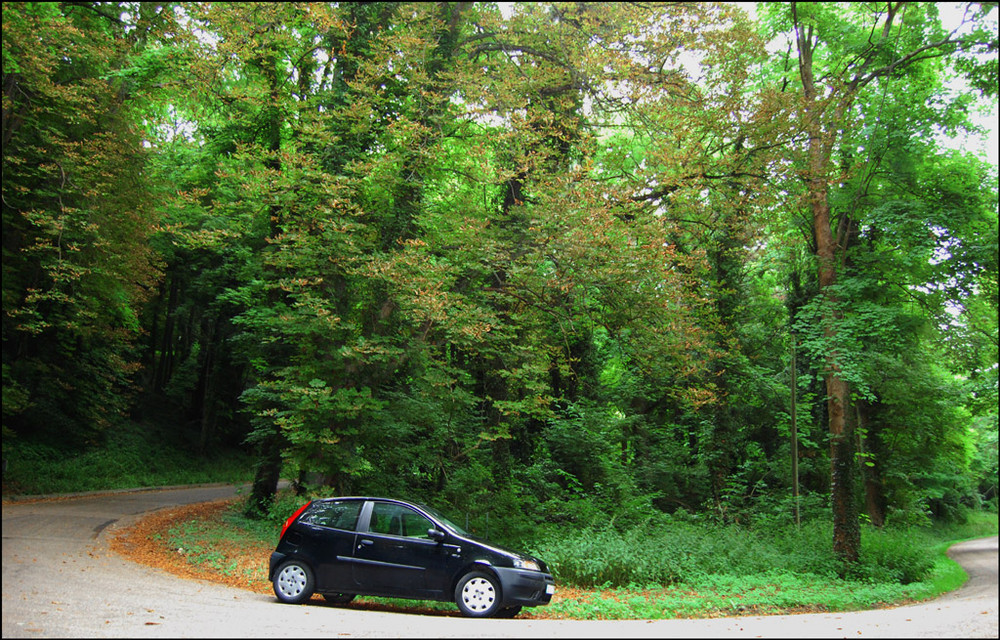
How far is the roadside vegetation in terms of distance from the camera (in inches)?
363

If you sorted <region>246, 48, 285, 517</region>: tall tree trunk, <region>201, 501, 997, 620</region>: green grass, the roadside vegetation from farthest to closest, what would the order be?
<region>246, 48, 285, 517</region>: tall tree trunk
the roadside vegetation
<region>201, 501, 997, 620</region>: green grass

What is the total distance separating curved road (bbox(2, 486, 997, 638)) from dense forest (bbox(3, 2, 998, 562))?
3603mm

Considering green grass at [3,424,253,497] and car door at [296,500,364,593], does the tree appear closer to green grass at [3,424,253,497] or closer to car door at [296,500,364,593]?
car door at [296,500,364,593]

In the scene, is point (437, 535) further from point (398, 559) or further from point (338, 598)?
point (338, 598)

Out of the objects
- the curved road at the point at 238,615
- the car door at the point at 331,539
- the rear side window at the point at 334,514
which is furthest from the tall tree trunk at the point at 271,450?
the car door at the point at 331,539

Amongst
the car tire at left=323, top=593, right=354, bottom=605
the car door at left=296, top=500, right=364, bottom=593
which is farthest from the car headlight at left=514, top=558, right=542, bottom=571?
the car tire at left=323, top=593, right=354, bottom=605

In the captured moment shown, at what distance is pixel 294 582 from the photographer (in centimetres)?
843

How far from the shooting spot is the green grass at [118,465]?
19.8 meters

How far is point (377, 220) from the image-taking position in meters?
13.8

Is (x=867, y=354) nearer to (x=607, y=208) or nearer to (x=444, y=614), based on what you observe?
(x=607, y=208)

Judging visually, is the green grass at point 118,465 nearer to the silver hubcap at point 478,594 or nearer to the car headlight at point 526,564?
Answer: the silver hubcap at point 478,594

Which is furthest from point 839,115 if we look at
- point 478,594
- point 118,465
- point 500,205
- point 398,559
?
point 118,465

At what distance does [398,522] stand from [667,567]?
5.52 metres

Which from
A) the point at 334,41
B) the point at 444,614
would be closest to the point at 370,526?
the point at 444,614
